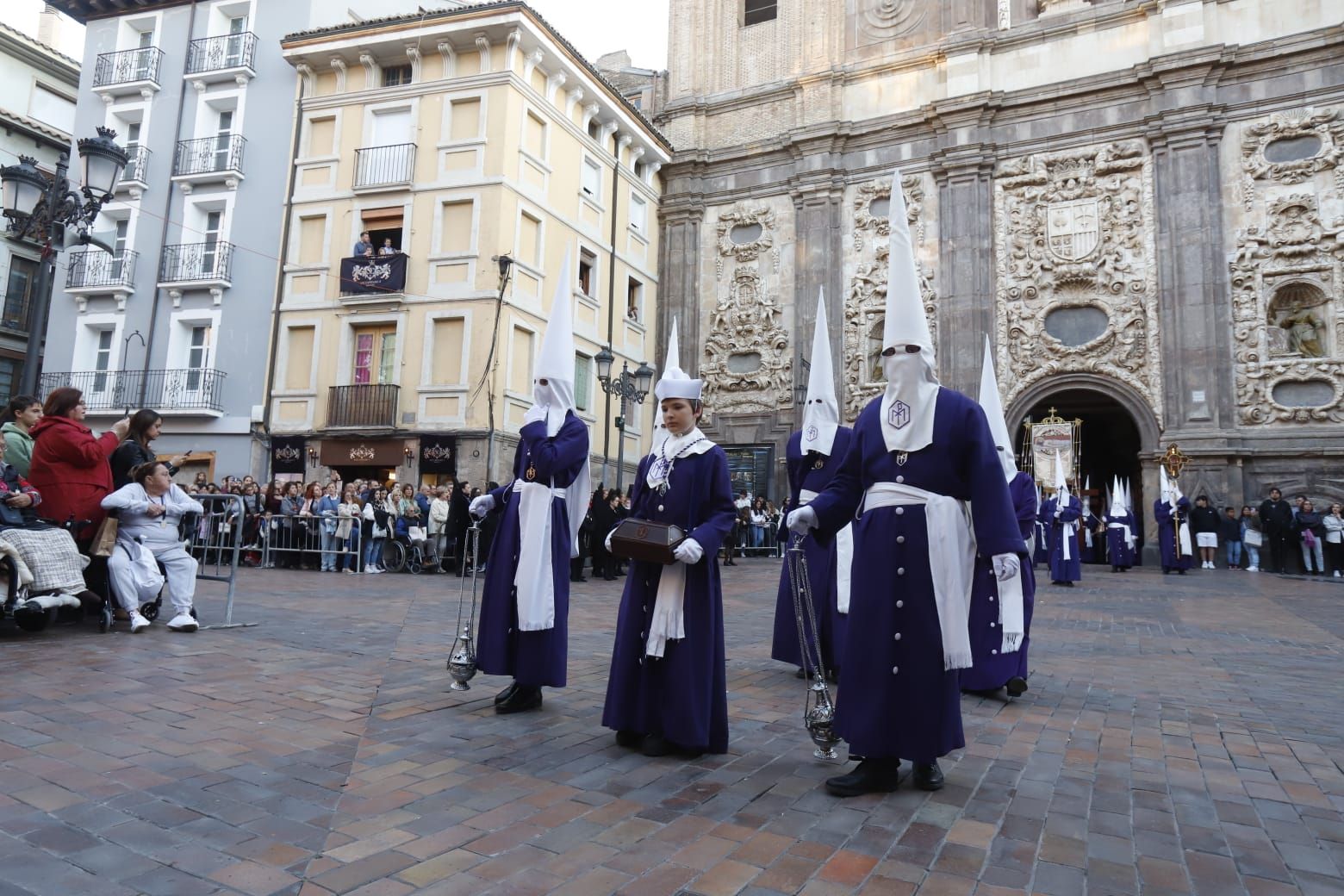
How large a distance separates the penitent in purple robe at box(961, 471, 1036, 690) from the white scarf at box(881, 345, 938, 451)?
569 mm

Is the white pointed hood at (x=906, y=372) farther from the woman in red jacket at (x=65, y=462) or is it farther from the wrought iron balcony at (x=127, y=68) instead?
the wrought iron balcony at (x=127, y=68)

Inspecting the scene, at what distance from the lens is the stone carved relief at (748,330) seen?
26062 mm

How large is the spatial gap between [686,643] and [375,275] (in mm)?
19594

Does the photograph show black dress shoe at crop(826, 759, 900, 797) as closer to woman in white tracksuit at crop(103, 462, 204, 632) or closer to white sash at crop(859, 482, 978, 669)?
white sash at crop(859, 482, 978, 669)

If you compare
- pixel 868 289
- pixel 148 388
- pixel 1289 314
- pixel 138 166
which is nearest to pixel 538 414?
pixel 868 289

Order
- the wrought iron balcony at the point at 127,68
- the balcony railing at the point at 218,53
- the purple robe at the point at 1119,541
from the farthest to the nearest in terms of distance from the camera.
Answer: the wrought iron balcony at the point at 127,68 → the balcony railing at the point at 218,53 → the purple robe at the point at 1119,541

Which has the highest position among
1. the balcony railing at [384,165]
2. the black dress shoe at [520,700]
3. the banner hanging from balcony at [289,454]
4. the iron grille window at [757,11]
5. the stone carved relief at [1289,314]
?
the iron grille window at [757,11]

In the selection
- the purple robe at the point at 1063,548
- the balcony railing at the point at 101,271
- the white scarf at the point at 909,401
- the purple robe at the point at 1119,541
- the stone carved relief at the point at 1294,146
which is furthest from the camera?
the balcony railing at the point at 101,271

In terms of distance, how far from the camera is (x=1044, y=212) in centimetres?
2344

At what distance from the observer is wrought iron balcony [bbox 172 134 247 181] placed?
76.9 ft

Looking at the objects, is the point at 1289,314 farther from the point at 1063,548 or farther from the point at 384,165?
the point at 384,165

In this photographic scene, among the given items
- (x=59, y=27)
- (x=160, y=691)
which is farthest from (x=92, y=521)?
(x=59, y=27)

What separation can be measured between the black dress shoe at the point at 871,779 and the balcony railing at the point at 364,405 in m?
18.9

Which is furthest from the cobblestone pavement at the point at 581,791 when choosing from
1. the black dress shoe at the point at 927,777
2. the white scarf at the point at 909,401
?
the white scarf at the point at 909,401
